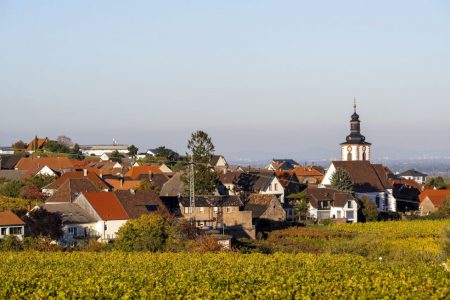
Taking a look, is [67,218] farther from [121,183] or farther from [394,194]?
[394,194]

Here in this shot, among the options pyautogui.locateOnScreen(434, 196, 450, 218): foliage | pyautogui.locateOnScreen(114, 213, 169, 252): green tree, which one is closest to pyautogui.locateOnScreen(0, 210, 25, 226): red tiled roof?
pyautogui.locateOnScreen(114, 213, 169, 252): green tree

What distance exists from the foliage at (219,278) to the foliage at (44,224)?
A: 40.3 ft

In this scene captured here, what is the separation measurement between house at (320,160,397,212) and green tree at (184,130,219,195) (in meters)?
18.3

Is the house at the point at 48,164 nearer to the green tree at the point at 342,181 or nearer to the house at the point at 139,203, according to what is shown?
the green tree at the point at 342,181

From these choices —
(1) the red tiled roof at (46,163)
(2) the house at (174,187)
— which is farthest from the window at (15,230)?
(1) the red tiled roof at (46,163)

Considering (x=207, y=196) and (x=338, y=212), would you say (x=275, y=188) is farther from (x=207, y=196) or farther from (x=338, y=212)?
(x=207, y=196)

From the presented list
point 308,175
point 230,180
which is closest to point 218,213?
point 230,180

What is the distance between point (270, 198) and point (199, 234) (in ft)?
61.5

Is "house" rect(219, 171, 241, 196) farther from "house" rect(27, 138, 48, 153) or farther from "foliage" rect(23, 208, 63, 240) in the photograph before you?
"house" rect(27, 138, 48, 153)

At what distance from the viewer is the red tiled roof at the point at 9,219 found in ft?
157

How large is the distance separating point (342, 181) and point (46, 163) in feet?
110

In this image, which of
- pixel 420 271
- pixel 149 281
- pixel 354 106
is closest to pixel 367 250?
pixel 420 271

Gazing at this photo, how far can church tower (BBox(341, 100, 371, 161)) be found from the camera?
317 feet

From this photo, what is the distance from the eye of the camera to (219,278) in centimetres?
2650
